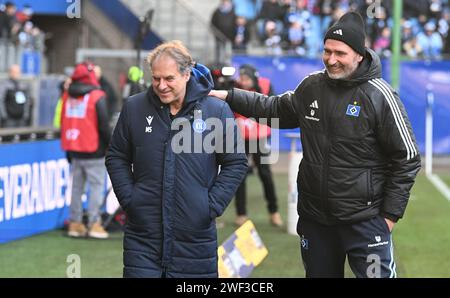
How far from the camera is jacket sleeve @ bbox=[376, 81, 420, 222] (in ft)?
18.8

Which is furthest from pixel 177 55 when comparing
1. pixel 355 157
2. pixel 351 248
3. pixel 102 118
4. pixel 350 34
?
pixel 102 118

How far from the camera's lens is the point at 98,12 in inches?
949

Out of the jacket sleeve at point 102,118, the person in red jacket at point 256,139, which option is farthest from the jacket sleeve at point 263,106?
the person in red jacket at point 256,139

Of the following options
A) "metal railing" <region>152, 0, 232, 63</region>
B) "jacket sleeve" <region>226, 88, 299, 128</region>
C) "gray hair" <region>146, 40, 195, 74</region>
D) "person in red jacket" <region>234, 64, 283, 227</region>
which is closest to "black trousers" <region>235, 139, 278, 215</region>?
"person in red jacket" <region>234, 64, 283, 227</region>

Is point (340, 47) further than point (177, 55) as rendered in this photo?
Yes

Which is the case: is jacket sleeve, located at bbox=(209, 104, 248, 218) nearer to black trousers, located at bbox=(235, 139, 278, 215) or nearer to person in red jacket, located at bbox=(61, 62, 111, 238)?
person in red jacket, located at bbox=(61, 62, 111, 238)

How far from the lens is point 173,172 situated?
5.58 m

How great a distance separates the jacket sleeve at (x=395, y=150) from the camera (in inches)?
225

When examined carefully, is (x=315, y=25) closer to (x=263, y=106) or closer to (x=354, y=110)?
(x=263, y=106)

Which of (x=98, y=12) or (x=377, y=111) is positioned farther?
(x=98, y=12)

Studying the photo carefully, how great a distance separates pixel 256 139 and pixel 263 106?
18.7ft

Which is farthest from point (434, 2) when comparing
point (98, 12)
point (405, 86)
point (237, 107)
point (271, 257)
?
point (237, 107)
